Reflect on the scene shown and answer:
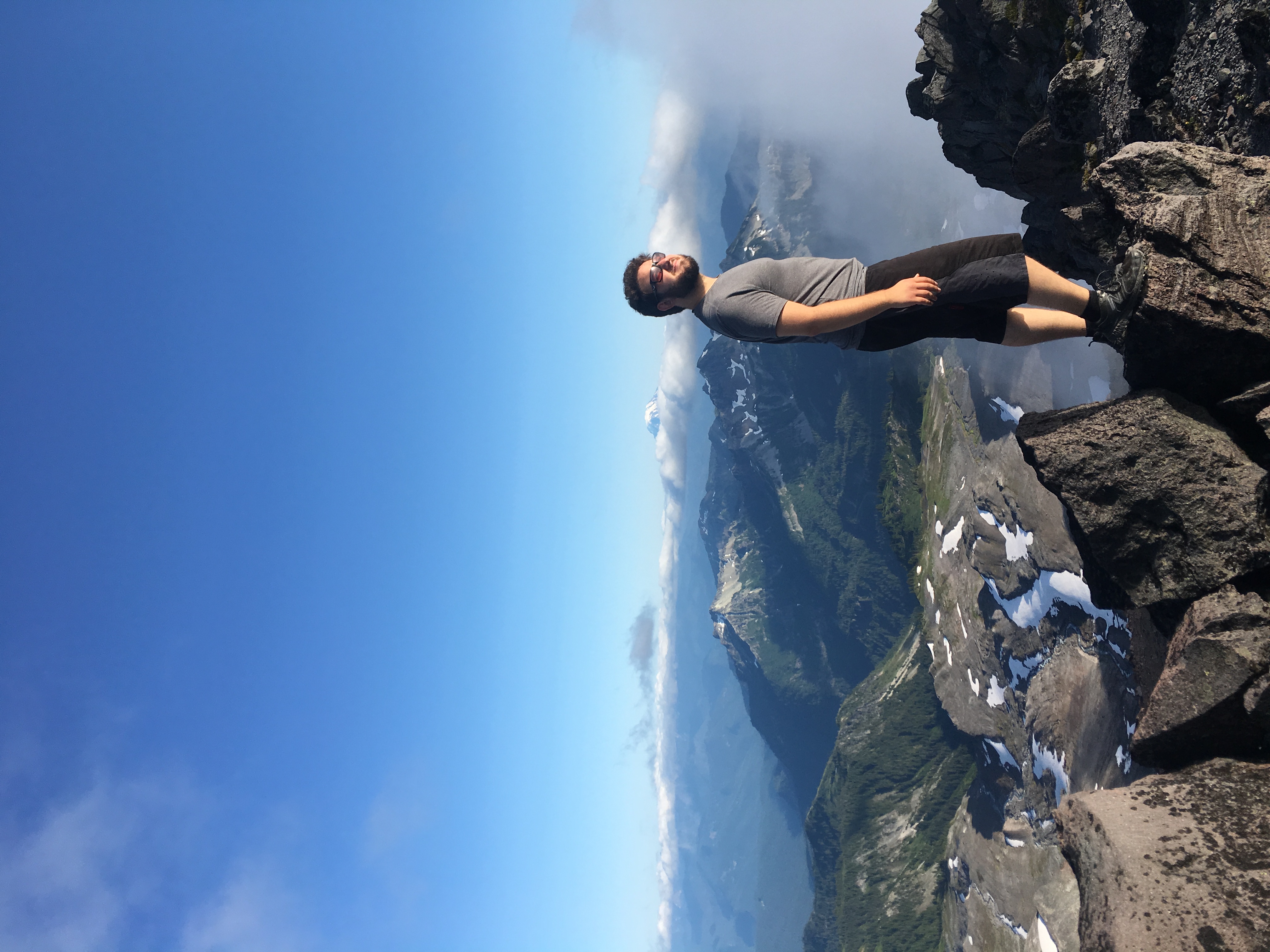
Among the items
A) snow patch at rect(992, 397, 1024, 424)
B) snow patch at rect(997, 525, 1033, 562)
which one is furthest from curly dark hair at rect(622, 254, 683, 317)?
snow patch at rect(992, 397, 1024, 424)

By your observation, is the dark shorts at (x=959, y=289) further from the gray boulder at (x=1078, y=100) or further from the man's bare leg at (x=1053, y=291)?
the gray boulder at (x=1078, y=100)

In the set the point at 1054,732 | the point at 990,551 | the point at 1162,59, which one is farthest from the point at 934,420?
the point at 1162,59

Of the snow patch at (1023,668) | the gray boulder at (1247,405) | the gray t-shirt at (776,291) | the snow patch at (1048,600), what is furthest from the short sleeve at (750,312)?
the snow patch at (1023,668)

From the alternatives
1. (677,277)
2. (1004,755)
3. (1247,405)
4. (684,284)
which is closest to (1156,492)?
(1247,405)

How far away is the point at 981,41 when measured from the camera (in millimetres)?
12250

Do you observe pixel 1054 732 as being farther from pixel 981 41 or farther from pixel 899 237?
pixel 899 237

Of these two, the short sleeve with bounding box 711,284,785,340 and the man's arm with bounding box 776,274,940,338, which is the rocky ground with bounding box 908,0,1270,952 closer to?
the man's arm with bounding box 776,274,940,338

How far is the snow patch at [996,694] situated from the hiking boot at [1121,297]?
83.5 m

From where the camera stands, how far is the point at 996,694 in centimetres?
8175

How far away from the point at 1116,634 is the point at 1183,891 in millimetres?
45847

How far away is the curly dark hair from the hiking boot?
468 centimetres

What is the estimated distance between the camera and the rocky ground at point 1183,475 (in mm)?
5191

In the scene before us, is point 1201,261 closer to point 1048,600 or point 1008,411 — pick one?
point 1048,600

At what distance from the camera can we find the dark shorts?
23.4 feet
